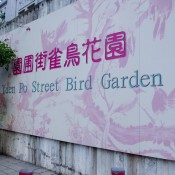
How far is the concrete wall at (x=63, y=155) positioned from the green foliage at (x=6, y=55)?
692 mm

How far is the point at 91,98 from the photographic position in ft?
16.1

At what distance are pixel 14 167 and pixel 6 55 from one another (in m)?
2.59

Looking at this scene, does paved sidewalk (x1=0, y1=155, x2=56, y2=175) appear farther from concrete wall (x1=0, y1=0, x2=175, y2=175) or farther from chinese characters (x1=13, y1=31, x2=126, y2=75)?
chinese characters (x1=13, y1=31, x2=126, y2=75)

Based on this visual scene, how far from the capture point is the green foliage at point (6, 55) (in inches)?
273

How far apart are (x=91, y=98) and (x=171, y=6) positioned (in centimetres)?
194

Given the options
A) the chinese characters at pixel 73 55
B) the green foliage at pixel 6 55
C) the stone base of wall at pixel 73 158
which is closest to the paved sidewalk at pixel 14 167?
the stone base of wall at pixel 73 158

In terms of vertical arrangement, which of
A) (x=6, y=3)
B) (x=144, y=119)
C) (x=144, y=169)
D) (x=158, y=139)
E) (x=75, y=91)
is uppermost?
(x=6, y=3)

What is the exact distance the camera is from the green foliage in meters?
6.93

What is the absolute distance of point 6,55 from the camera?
22.9 feet

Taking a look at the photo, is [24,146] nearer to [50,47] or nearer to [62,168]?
[62,168]

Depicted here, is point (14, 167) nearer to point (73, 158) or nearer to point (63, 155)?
point (63, 155)

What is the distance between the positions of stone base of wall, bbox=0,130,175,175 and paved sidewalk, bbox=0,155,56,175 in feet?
0.41

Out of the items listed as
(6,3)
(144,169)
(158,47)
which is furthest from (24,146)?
(6,3)

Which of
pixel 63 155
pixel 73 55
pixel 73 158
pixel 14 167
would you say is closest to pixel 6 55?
pixel 73 55
